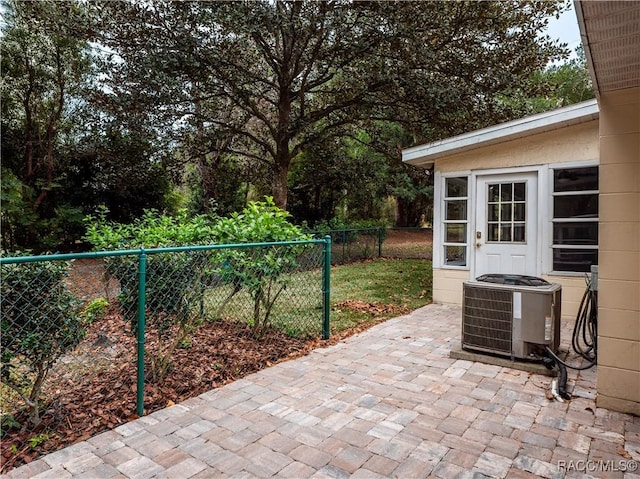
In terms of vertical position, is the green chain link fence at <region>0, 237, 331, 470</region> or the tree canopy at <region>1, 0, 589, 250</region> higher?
the tree canopy at <region>1, 0, 589, 250</region>

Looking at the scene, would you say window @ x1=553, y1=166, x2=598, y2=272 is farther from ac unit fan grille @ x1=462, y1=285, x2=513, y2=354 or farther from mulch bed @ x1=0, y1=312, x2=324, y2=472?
mulch bed @ x1=0, y1=312, x2=324, y2=472

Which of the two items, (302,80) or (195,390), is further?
(302,80)

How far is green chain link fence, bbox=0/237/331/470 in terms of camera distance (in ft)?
7.76

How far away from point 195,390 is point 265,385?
531 mm

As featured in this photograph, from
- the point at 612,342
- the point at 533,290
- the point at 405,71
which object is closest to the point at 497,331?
the point at 533,290

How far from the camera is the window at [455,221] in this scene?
6.01 metres

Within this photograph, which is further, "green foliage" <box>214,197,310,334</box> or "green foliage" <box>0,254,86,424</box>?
"green foliage" <box>214,197,310,334</box>

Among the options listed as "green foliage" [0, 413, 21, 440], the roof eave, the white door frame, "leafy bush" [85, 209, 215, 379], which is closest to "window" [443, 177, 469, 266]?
the white door frame

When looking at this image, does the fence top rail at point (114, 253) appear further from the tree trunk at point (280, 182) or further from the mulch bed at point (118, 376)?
the tree trunk at point (280, 182)

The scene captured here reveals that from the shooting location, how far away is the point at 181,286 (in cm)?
329

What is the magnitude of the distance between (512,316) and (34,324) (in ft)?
11.7

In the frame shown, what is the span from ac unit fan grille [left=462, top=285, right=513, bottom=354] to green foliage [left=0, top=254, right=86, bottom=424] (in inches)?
125

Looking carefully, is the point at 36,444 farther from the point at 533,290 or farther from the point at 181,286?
the point at 533,290
